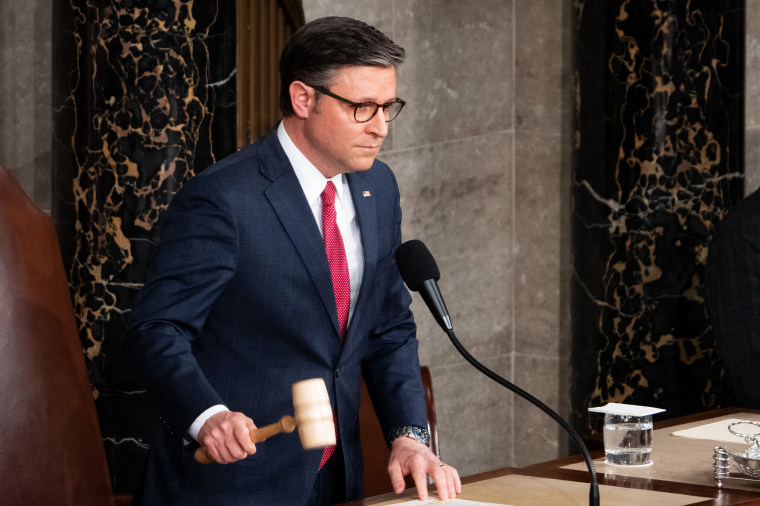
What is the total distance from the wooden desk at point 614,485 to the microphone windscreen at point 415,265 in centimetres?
39

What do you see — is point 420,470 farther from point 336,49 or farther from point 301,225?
point 336,49

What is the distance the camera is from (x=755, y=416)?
2730mm

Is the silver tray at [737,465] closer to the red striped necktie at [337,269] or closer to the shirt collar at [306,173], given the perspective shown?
the red striped necktie at [337,269]

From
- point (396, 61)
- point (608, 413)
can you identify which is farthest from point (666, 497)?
point (396, 61)

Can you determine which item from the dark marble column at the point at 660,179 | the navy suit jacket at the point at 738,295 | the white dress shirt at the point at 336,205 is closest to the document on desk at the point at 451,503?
the white dress shirt at the point at 336,205

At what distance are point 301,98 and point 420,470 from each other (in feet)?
2.61

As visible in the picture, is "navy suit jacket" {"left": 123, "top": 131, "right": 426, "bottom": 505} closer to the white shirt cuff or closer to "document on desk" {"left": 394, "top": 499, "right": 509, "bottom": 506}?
the white shirt cuff

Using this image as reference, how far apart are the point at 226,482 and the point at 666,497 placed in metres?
0.84

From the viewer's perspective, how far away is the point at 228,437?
5.55ft

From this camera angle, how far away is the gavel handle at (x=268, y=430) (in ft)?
5.03

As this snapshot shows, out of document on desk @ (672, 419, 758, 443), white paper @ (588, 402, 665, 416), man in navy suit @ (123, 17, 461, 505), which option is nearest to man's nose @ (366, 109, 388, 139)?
man in navy suit @ (123, 17, 461, 505)

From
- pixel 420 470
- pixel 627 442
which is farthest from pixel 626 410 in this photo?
pixel 420 470

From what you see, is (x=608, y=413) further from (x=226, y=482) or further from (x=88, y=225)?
(x=88, y=225)

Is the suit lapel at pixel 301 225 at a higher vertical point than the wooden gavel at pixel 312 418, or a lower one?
higher
